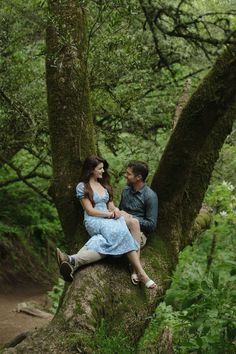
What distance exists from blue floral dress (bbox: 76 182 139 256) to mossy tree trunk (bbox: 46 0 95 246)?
1.15ft

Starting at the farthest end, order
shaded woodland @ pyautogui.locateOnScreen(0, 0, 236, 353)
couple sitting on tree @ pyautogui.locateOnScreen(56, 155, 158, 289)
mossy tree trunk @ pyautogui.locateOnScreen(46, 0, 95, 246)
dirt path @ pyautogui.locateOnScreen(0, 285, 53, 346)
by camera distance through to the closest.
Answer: dirt path @ pyautogui.locateOnScreen(0, 285, 53, 346) < mossy tree trunk @ pyautogui.locateOnScreen(46, 0, 95, 246) < couple sitting on tree @ pyautogui.locateOnScreen(56, 155, 158, 289) < shaded woodland @ pyautogui.locateOnScreen(0, 0, 236, 353)

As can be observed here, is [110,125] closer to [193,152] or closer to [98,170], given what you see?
[98,170]

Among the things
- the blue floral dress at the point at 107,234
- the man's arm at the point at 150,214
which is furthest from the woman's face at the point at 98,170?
the man's arm at the point at 150,214

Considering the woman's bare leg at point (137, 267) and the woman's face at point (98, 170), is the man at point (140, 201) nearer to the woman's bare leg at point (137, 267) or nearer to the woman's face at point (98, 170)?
the woman's face at point (98, 170)

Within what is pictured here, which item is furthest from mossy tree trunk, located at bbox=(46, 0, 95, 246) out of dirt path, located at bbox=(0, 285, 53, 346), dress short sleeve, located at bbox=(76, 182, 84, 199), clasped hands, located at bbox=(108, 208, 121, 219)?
dirt path, located at bbox=(0, 285, 53, 346)

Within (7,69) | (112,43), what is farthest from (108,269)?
(7,69)

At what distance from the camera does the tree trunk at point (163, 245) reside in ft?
17.5

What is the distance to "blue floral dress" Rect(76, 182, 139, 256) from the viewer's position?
19.7 ft

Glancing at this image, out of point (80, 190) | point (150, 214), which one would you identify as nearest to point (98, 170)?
point (80, 190)

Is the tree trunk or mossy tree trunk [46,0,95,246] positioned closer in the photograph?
the tree trunk

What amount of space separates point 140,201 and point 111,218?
450mm

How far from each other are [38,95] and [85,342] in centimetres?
490

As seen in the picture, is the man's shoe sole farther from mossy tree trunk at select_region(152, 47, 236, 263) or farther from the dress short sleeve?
mossy tree trunk at select_region(152, 47, 236, 263)

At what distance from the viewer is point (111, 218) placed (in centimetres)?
632
